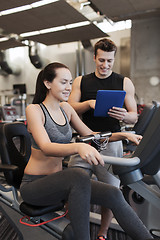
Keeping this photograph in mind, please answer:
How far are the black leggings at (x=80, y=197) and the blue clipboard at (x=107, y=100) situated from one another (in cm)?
50

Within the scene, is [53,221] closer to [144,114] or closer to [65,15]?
[144,114]

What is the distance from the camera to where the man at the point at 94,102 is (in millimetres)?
1558

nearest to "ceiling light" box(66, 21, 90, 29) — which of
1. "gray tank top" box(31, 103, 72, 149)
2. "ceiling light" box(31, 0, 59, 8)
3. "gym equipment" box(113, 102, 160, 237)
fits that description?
"ceiling light" box(31, 0, 59, 8)

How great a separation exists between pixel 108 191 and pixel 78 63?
9651 millimetres

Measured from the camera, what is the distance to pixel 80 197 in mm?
1022

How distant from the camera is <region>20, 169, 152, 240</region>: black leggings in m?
1.02

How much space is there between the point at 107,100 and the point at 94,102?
0.13 meters

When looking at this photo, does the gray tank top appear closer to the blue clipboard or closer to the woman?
the woman

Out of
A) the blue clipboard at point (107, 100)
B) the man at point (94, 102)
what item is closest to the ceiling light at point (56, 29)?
the man at point (94, 102)

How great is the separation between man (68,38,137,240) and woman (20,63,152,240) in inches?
9.4

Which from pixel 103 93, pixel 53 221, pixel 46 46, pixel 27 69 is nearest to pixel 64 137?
pixel 103 93

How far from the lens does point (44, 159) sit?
1.29 m

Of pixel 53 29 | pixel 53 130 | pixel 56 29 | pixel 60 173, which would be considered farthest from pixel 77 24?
pixel 60 173

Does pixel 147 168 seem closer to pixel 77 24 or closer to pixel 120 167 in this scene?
pixel 120 167
